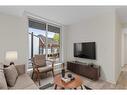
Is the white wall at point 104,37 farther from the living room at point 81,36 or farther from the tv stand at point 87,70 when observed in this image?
the tv stand at point 87,70

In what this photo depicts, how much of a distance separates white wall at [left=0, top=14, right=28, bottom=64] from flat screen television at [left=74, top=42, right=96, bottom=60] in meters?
1.90

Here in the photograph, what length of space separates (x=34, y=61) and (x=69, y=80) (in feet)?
5.04

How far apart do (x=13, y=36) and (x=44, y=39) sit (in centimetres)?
135

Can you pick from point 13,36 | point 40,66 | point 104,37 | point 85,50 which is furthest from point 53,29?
point 104,37

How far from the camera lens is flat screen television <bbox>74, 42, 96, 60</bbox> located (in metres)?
3.57

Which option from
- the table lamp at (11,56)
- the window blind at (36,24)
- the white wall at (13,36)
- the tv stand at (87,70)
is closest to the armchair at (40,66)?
the white wall at (13,36)

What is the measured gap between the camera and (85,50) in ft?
12.6

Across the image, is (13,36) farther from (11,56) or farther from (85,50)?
(85,50)

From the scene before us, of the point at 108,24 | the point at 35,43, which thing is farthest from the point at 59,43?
the point at 108,24

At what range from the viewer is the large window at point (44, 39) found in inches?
147

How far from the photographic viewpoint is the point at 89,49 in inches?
145

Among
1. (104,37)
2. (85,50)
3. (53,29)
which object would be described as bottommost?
(85,50)

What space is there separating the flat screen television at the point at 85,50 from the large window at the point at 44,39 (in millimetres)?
948
